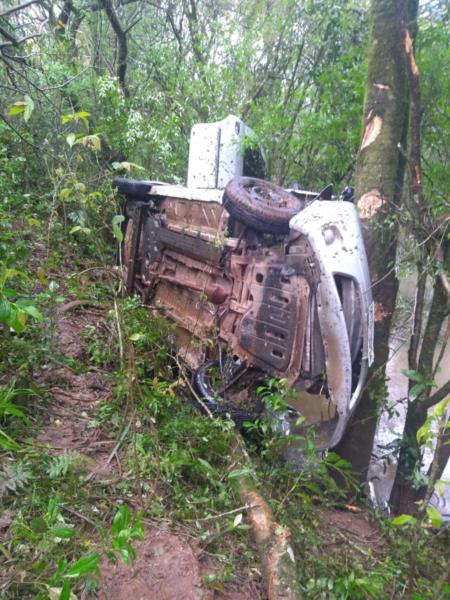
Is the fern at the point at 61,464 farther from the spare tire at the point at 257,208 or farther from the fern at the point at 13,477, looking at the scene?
the spare tire at the point at 257,208

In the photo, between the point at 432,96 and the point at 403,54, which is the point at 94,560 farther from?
the point at 432,96

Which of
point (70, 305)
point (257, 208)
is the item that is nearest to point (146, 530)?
point (257, 208)

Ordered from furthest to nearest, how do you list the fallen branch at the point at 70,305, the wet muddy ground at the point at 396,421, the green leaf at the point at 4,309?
the wet muddy ground at the point at 396,421
the fallen branch at the point at 70,305
the green leaf at the point at 4,309

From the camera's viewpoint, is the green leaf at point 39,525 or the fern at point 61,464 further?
the fern at point 61,464

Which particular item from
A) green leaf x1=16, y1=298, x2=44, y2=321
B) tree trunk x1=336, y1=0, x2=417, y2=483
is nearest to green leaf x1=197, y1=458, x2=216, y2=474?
green leaf x1=16, y1=298, x2=44, y2=321

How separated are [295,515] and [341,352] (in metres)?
0.97

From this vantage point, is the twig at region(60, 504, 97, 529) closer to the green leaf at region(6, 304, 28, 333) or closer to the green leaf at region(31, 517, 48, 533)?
the green leaf at region(31, 517, 48, 533)

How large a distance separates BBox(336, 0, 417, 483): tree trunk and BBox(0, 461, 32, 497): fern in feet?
7.59

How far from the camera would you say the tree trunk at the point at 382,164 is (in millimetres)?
3363

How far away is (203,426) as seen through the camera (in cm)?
269

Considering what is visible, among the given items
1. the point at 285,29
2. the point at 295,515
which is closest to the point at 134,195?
the point at 295,515

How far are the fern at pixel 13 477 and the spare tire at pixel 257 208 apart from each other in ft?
6.93

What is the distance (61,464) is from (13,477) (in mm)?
239

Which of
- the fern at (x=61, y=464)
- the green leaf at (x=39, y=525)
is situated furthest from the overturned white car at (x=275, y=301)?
the green leaf at (x=39, y=525)
